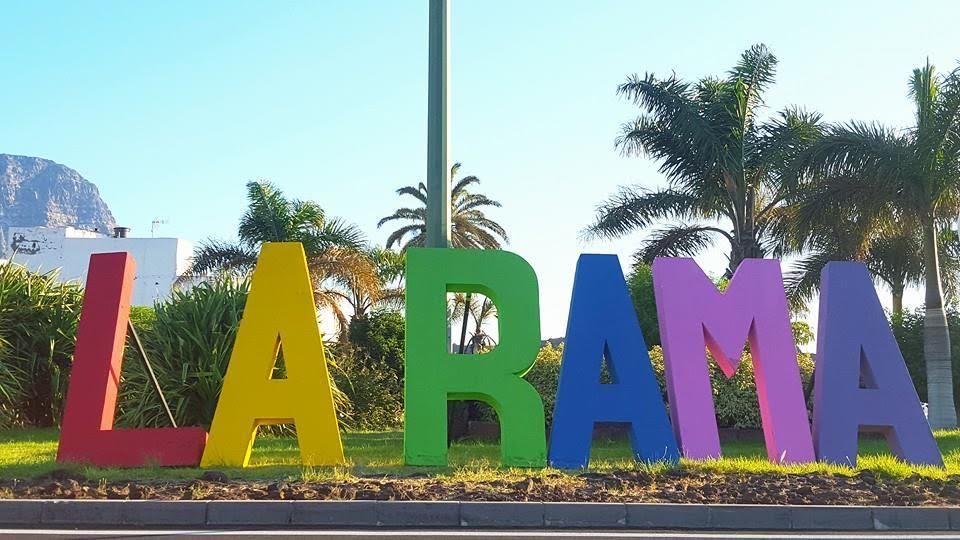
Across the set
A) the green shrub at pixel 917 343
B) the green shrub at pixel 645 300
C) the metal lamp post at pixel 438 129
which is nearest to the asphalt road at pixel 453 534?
the metal lamp post at pixel 438 129

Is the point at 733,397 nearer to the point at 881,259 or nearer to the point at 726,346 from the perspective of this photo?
the point at 726,346

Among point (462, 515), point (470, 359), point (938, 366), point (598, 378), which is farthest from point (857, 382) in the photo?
point (938, 366)

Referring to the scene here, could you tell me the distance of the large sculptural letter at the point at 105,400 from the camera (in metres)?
11.1

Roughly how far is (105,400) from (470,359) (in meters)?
4.15

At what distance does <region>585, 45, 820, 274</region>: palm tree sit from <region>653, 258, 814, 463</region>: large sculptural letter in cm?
1053

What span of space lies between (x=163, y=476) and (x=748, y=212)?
17.3 meters

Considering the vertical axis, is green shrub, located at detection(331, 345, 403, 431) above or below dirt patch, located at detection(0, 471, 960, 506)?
above

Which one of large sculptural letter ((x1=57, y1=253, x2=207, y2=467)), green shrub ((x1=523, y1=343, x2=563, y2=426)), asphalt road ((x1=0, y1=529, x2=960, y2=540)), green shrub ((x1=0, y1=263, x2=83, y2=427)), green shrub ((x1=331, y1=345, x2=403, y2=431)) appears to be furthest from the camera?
green shrub ((x1=331, y1=345, x2=403, y2=431))

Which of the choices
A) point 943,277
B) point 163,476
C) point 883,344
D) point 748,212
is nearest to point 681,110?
point 748,212

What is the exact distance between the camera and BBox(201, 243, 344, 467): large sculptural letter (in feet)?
36.5

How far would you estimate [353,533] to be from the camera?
23.9ft

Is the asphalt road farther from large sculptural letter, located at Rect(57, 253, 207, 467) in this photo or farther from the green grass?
large sculptural letter, located at Rect(57, 253, 207, 467)

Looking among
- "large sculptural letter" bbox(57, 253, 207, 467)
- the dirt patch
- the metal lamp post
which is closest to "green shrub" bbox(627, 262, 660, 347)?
the metal lamp post

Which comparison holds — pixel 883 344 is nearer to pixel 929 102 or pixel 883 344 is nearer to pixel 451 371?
pixel 451 371
